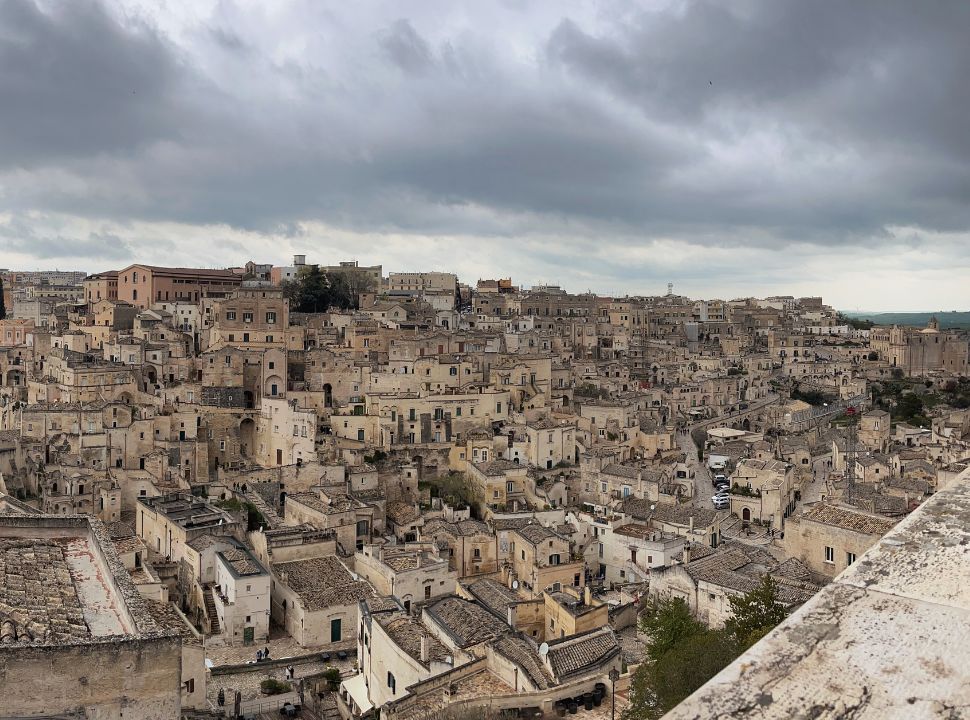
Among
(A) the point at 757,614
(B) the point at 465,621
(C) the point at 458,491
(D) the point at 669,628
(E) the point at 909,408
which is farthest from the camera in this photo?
(E) the point at 909,408

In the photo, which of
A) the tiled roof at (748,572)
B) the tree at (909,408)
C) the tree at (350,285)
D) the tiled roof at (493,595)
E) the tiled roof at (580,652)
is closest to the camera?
the tiled roof at (580,652)

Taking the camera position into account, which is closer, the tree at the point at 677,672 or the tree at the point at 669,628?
the tree at the point at 677,672

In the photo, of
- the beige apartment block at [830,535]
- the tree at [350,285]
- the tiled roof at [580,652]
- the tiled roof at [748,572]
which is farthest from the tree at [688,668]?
the tree at [350,285]

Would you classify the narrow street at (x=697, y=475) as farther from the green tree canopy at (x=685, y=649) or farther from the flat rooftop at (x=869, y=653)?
the flat rooftop at (x=869, y=653)

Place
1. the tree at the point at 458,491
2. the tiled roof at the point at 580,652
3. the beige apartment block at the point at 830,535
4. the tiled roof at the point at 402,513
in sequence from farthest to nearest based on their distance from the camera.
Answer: the tree at the point at 458,491
the tiled roof at the point at 402,513
the beige apartment block at the point at 830,535
the tiled roof at the point at 580,652

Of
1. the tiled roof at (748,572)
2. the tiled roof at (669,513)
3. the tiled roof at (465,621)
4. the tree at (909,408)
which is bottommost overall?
the tiled roof at (465,621)

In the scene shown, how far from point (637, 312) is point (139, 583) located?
51.9 meters

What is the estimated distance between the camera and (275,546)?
23.4 metres

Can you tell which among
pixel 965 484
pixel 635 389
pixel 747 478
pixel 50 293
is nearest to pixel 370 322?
pixel 635 389

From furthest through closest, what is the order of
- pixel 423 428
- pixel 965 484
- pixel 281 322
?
pixel 281 322
pixel 423 428
pixel 965 484

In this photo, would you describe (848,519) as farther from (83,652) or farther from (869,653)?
(869,653)

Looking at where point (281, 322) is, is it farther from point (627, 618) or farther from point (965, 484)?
point (965, 484)

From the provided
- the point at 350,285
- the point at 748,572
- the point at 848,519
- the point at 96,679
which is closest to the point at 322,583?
A: the point at 748,572

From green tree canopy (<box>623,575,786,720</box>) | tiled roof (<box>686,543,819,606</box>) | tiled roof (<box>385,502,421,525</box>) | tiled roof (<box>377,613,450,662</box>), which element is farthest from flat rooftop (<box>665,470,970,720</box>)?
tiled roof (<box>385,502,421,525</box>)
